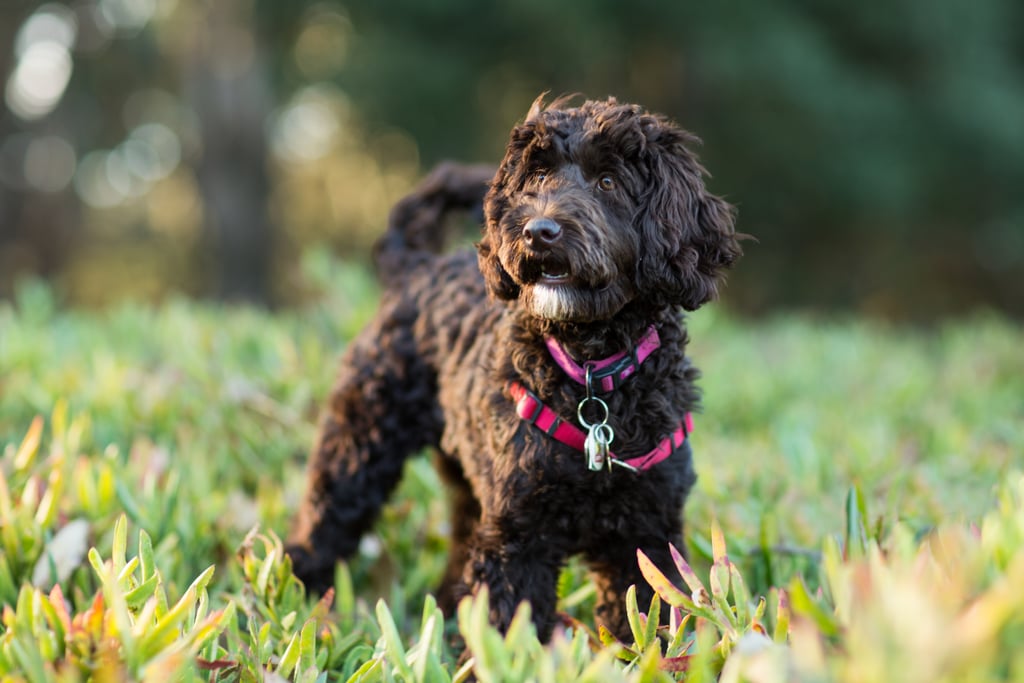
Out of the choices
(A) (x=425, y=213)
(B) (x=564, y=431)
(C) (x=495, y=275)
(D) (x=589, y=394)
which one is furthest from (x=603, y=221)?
(A) (x=425, y=213)

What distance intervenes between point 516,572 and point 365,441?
104cm

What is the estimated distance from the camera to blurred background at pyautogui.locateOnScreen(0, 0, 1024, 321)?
1290cm

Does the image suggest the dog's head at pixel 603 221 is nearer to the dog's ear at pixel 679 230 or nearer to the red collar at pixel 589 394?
the dog's ear at pixel 679 230

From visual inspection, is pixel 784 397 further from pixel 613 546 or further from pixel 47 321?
pixel 47 321

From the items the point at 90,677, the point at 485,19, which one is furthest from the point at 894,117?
the point at 90,677

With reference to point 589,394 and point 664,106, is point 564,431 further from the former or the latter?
point 664,106

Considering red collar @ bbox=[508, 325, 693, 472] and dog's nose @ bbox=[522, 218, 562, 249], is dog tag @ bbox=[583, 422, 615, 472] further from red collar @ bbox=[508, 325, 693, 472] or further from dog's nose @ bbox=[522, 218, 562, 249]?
dog's nose @ bbox=[522, 218, 562, 249]

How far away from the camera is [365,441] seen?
135 inches

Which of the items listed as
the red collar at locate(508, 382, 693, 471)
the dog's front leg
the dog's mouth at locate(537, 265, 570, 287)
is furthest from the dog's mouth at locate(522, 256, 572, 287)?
the dog's front leg

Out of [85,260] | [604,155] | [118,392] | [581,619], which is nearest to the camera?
[604,155]

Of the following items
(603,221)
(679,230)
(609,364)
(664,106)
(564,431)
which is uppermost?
(664,106)

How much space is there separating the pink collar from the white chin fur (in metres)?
0.22

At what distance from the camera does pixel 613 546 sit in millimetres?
2701

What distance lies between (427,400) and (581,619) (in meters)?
0.99
